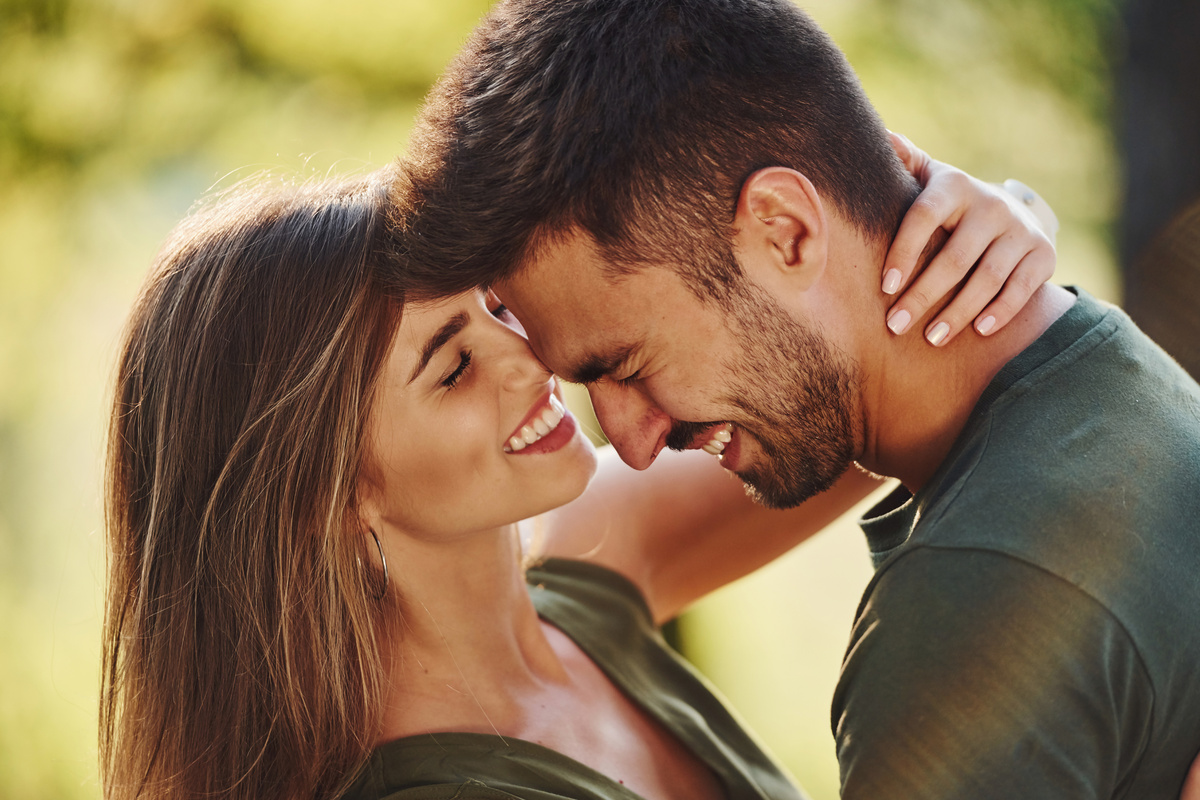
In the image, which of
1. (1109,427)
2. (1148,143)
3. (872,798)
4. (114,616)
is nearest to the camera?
(872,798)

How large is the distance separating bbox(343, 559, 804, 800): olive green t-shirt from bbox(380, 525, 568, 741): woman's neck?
0.10 metres

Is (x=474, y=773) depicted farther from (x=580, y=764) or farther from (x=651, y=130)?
(x=651, y=130)

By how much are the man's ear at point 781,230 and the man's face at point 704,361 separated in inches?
1.5

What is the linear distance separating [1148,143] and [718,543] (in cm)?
169

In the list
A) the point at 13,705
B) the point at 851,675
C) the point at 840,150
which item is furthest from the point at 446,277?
the point at 13,705

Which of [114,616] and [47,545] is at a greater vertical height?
[47,545]

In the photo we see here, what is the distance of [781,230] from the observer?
140 cm

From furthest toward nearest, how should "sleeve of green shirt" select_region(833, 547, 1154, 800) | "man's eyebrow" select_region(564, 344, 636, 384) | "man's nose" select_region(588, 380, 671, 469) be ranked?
"man's nose" select_region(588, 380, 671, 469), "man's eyebrow" select_region(564, 344, 636, 384), "sleeve of green shirt" select_region(833, 547, 1154, 800)

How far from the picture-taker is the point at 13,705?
13.4ft

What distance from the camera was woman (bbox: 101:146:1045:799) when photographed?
1691 millimetres

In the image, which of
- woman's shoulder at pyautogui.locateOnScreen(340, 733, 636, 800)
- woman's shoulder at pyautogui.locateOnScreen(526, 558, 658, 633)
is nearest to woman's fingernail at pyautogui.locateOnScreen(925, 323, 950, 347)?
woman's shoulder at pyautogui.locateOnScreen(340, 733, 636, 800)

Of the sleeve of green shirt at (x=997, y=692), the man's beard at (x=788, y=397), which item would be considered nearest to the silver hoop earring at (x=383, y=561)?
the man's beard at (x=788, y=397)

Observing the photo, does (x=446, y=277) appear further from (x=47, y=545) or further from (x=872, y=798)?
(x=47, y=545)

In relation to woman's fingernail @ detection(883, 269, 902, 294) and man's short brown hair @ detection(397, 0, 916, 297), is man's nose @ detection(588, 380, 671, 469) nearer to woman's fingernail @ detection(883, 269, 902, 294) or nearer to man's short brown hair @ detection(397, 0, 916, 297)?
man's short brown hair @ detection(397, 0, 916, 297)
